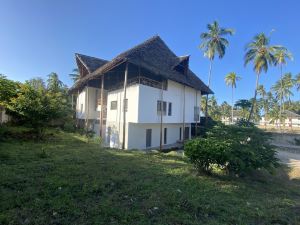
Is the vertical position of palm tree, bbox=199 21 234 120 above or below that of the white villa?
above

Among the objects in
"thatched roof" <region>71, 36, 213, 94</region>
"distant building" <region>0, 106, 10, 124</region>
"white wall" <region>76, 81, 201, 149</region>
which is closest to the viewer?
"distant building" <region>0, 106, 10, 124</region>

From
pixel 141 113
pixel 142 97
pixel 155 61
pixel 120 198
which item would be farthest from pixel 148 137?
pixel 120 198

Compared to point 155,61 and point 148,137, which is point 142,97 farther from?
point 148,137

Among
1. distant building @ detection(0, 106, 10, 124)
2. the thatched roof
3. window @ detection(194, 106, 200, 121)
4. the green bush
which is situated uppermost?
the thatched roof

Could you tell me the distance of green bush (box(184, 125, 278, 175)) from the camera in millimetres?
9195

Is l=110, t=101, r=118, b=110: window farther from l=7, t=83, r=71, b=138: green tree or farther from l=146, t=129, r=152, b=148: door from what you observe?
l=7, t=83, r=71, b=138: green tree

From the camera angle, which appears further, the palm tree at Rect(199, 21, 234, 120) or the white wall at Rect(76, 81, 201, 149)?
the palm tree at Rect(199, 21, 234, 120)

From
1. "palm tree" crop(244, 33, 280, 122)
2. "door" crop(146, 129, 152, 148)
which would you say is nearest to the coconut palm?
"palm tree" crop(244, 33, 280, 122)

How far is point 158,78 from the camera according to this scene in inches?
792

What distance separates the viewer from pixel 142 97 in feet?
55.9

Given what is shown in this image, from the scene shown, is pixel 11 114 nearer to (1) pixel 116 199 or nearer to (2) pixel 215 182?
(1) pixel 116 199

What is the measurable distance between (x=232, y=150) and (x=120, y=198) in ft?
20.4

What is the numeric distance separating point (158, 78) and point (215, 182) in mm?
13327

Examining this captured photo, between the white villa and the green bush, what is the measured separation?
7.74 m
